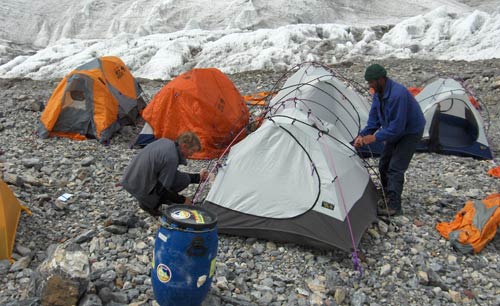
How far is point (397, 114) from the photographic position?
602 cm

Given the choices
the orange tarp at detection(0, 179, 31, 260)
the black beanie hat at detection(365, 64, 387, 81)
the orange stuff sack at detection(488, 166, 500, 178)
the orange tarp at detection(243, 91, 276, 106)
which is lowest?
the orange tarp at detection(243, 91, 276, 106)

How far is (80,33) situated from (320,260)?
111ft

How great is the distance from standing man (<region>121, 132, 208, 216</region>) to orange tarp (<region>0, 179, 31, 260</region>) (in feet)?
4.32

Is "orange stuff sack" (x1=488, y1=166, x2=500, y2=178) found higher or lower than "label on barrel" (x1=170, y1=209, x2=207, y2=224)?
lower

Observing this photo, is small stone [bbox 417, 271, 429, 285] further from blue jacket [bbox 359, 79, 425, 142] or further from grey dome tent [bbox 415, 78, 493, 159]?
grey dome tent [bbox 415, 78, 493, 159]

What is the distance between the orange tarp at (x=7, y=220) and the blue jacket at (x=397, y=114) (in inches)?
180

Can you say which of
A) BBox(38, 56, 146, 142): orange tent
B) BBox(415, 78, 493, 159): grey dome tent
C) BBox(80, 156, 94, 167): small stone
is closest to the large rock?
BBox(80, 156, 94, 167): small stone

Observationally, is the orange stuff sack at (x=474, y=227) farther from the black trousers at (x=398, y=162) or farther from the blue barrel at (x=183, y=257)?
the blue barrel at (x=183, y=257)

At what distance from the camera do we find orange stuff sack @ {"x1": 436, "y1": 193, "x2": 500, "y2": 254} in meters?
5.76

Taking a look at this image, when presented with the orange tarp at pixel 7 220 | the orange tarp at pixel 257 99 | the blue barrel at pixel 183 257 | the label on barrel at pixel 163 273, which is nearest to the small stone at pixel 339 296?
the blue barrel at pixel 183 257

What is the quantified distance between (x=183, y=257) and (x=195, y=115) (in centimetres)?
582

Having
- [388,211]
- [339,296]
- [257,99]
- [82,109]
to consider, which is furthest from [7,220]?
[257,99]

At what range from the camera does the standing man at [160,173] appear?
5718 millimetres

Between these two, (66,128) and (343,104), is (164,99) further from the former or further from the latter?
(343,104)
